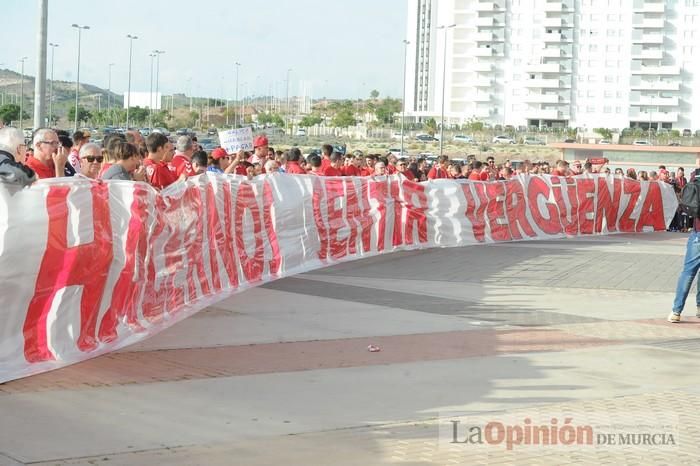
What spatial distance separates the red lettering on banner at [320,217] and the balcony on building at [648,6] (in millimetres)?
129019

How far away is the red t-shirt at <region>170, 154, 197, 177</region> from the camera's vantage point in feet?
45.8

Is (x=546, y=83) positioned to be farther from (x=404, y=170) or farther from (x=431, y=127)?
Result: (x=404, y=170)

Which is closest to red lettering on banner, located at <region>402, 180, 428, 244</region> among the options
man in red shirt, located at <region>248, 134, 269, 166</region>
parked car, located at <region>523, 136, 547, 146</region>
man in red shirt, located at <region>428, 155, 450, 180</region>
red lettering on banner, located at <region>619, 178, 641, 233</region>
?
man in red shirt, located at <region>428, 155, 450, 180</region>

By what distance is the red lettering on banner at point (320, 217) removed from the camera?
17342 millimetres

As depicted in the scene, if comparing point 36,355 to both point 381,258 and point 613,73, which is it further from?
point 613,73

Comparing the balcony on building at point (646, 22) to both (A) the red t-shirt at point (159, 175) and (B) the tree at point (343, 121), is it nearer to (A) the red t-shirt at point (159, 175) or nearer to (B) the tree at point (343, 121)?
(B) the tree at point (343, 121)

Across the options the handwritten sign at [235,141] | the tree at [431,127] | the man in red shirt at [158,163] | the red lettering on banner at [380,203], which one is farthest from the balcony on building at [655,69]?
the man in red shirt at [158,163]

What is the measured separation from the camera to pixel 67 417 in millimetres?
7219

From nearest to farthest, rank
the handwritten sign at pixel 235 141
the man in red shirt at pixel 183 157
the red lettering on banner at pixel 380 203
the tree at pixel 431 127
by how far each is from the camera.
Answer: the man in red shirt at pixel 183 157
the handwritten sign at pixel 235 141
the red lettering on banner at pixel 380 203
the tree at pixel 431 127

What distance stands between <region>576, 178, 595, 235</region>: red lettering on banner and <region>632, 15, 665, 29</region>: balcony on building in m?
117

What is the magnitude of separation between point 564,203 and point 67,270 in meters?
19.6

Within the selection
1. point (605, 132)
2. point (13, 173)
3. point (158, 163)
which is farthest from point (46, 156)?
point (605, 132)

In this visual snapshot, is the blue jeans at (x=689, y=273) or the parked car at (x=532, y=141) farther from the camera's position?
the parked car at (x=532, y=141)

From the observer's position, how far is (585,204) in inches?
1101
